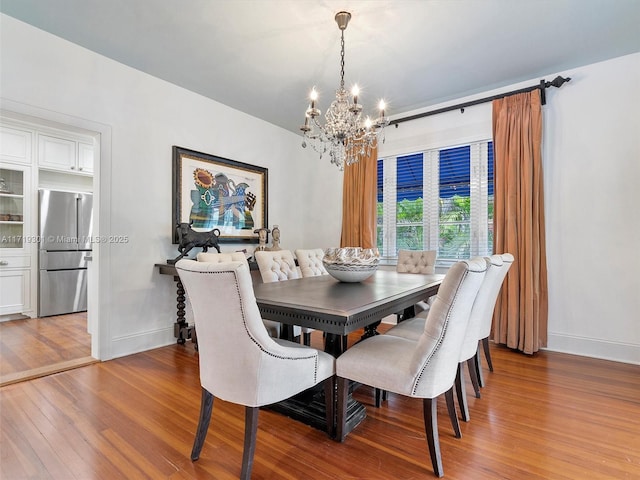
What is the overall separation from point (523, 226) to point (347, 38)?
2.40 m

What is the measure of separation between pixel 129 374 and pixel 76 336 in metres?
1.51

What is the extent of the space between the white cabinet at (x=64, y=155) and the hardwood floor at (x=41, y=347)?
210cm

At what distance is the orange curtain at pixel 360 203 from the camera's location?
4254 mm

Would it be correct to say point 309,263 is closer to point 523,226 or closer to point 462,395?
point 462,395

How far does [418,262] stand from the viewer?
3.36 m

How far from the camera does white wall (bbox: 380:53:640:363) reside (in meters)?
2.85

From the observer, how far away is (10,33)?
2359 mm

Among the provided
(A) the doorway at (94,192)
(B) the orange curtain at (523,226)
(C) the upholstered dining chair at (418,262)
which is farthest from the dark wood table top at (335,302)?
(A) the doorway at (94,192)

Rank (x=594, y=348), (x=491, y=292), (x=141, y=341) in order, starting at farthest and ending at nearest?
(x=141, y=341) → (x=594, y=348) → (x=491, y=292)

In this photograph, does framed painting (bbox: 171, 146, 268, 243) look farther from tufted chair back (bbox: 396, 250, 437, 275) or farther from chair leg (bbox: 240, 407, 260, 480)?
chair leg (bbox: 240, 407, 260, 480)

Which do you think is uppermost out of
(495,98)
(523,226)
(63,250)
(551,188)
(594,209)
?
(495,98)

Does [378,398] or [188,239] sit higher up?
[188,239]

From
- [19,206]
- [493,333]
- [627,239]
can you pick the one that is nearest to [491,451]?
[493,333]

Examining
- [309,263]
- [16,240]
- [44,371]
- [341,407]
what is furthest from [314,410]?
[16,240]
